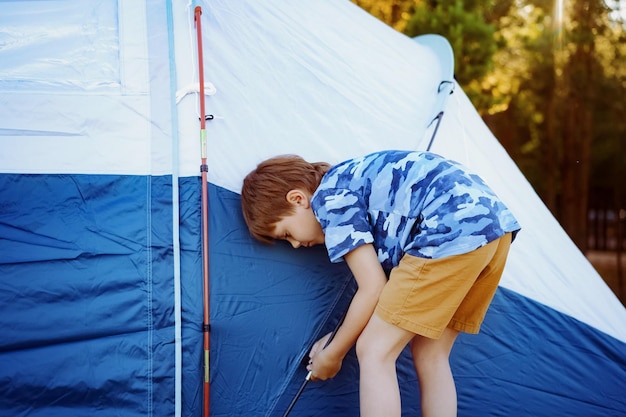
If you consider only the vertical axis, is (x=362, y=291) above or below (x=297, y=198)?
below

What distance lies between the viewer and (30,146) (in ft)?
6.68

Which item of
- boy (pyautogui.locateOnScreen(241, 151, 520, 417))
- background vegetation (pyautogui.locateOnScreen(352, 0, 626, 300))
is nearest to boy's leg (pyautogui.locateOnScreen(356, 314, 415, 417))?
boy (pyautogui.locateOnScreen(241, 151, 520, 417))

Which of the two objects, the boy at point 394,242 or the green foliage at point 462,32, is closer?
the boy at point 394,242

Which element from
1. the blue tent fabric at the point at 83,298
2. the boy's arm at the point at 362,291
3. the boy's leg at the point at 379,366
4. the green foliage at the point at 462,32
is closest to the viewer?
the boy's leg at the point at 379,366

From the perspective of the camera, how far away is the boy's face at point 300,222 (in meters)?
1.95

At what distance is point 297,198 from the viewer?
Answer: 195cm

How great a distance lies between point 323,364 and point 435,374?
0.35m

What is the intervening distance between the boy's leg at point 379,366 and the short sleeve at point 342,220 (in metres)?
0.21

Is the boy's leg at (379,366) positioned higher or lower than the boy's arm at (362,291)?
lower

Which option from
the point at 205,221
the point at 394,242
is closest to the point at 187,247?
the point at 205,221

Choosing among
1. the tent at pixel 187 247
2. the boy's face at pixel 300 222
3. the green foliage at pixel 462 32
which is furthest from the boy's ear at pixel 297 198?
the green foliage at pixel 462 32

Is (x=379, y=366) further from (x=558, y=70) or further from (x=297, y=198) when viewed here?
(x=558, y=70)

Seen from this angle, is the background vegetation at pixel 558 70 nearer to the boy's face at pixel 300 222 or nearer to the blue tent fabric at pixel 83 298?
the boy's face at pixel 300 222

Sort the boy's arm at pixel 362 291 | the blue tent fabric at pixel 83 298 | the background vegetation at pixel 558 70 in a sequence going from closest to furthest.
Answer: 1. the boy's arm at pixel 362 291
2. the blue tent fabric at pixel 83 298
3. the background vegetation at pixel 558 70
